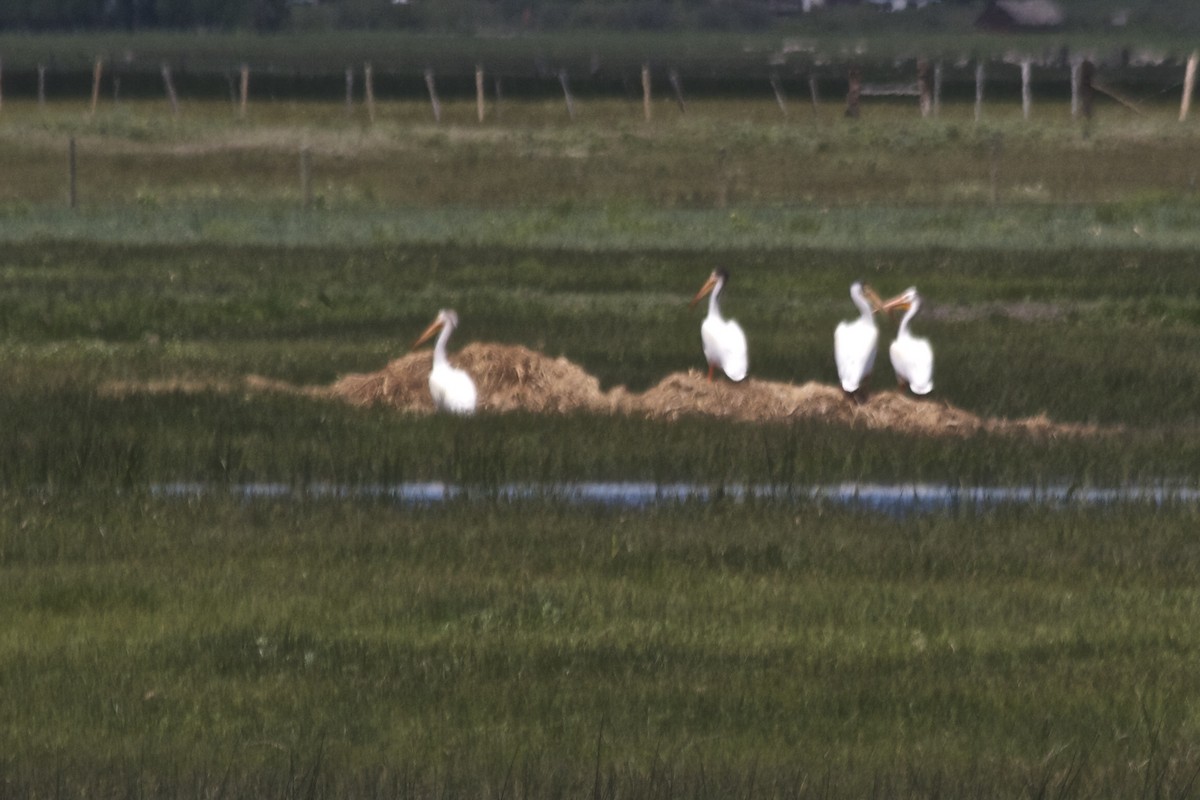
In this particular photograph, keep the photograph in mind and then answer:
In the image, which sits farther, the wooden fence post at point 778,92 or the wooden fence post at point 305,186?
the wooden fence post at point 778,92

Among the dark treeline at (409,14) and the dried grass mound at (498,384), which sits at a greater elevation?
the dried grass mound at (498,384)

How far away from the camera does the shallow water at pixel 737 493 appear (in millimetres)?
14594

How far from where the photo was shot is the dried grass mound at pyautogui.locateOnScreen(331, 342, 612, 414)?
63.0 ft

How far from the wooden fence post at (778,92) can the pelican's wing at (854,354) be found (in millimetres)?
48995

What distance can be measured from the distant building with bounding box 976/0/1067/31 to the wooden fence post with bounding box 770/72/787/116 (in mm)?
65112

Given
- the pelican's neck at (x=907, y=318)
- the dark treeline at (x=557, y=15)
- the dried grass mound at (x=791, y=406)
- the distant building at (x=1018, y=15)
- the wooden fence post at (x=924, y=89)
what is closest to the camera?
the dried grass mound at (x=791, y=406)

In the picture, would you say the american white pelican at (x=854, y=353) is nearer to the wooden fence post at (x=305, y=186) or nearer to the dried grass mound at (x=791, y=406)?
the dried grass mound at (x=791, y=406)

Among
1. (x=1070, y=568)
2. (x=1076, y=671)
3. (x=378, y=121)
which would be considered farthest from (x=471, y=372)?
(x=378, y=121)

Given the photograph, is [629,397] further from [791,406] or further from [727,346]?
[791,406]

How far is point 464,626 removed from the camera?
10.9m

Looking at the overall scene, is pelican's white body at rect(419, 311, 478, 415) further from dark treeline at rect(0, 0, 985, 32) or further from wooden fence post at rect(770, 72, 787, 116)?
dark treeline at rect(0, 0, 985, 32)

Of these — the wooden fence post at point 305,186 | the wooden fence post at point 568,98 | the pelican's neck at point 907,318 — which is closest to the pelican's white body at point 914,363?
the pelican's neck at point 907,318

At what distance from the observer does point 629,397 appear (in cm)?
1936

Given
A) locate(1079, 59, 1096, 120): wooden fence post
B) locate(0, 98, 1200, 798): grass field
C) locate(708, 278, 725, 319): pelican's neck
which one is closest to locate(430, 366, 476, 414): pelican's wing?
locate(0, 98, 1200, 798): grass field
